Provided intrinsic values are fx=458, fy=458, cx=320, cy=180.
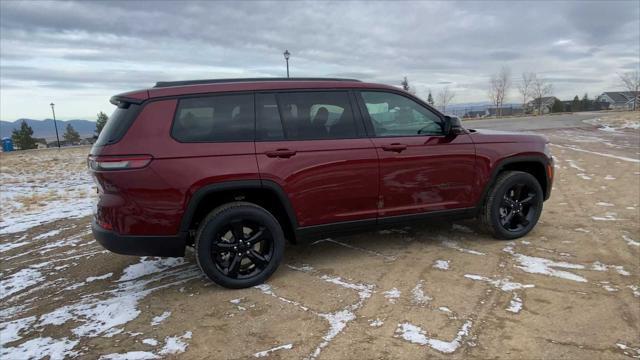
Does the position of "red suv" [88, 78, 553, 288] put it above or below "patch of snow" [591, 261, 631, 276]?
above

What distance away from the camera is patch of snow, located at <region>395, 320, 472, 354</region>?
2941mm

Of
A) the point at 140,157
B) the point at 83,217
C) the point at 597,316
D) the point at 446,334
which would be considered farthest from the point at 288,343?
the point at 83,217

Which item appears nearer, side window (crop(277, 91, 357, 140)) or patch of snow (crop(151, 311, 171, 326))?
patch of snow (crop(151, 311, 171, 326))

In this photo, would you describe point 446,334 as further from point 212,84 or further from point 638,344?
point 212,84

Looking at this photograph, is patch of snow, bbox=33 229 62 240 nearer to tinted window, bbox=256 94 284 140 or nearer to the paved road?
tinted window, bbox=256 94 284 140

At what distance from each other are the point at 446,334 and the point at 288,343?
107cm

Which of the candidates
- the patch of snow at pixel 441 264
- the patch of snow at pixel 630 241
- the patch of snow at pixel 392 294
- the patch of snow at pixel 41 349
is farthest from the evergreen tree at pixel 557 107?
the patch of snow at pixel 41 349

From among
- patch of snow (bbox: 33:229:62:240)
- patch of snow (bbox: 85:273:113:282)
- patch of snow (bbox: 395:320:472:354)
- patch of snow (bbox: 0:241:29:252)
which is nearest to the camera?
patch of snow (bbox: 395:320:472:354)

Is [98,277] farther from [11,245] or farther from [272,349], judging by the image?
[272,349]

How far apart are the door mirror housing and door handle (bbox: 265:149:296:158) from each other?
1.65 metres

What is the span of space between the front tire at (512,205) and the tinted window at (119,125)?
11.9 ft

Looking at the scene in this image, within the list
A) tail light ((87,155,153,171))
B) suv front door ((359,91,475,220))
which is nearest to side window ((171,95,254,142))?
tail light ((87,155,153,171))

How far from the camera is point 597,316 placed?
330 centimetres

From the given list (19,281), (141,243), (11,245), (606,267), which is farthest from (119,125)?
(606,267)
